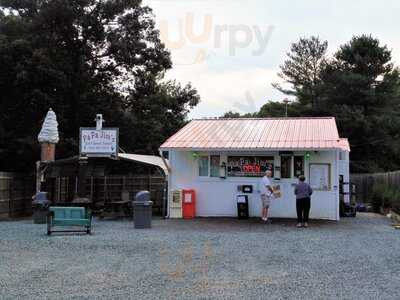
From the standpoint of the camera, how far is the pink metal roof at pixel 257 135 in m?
19.8

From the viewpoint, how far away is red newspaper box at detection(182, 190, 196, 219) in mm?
20719

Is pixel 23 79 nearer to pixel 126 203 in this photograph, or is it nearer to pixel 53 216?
pixel 126 203

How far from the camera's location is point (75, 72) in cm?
3134

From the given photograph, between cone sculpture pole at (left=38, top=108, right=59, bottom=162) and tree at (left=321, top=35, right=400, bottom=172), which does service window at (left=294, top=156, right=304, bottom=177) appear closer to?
cone sculpture pole at (left=38, top=108, right=59, bottom=162)

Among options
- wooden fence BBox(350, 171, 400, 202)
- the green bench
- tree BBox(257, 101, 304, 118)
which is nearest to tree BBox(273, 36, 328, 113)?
tree BBox(257, 101, 304, 118)

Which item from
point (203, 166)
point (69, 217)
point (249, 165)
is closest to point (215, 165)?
point (203, 166)

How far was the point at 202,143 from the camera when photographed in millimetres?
20688

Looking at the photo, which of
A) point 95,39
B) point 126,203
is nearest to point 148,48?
point 95,39

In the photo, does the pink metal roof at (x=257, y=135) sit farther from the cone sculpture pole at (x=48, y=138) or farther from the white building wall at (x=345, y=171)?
the cone sculpture pole at (x=48, y=138)

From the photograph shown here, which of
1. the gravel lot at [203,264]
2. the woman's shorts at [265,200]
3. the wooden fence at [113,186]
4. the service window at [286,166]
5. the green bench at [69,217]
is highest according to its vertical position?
the service window at [286,166]

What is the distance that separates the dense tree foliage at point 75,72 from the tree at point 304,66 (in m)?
17.7

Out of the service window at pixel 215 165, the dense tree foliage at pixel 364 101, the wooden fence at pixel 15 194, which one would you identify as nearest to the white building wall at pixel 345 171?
the service window at pixel 215 165

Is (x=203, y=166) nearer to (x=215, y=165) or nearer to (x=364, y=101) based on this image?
(x=215, y=165)

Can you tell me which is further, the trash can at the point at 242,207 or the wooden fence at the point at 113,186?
the wooden fence at the point at 113,186
